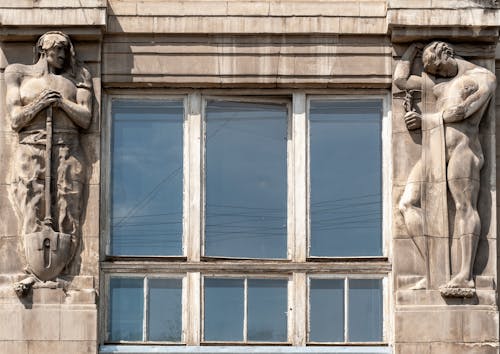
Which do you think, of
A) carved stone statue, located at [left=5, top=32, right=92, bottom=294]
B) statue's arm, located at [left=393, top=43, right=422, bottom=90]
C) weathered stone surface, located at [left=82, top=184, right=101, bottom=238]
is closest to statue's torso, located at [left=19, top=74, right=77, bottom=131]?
carved stone statue, located at [left=5, top=32, right=92, bottom=294]

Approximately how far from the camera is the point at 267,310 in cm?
2227

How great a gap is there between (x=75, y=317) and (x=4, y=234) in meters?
1.33

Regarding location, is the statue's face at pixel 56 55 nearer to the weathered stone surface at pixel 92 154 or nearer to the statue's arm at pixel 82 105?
the statue's arm at pixel 82 105

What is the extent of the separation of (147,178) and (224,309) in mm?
1870

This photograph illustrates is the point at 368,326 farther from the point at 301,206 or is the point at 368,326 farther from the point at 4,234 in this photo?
the point at 4,234

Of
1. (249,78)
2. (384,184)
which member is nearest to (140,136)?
(249,78)

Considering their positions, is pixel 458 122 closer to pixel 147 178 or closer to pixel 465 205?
pixel 465 205

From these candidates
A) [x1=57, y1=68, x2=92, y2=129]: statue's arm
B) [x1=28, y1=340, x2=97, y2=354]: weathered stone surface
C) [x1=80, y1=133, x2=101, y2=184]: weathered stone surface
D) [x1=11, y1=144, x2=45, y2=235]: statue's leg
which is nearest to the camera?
[x1=28, y1=340, x2=97, y2=354]: weathered stone surface

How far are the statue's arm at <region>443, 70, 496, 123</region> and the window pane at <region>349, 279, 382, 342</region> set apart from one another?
2.17m

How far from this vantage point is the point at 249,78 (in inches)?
887

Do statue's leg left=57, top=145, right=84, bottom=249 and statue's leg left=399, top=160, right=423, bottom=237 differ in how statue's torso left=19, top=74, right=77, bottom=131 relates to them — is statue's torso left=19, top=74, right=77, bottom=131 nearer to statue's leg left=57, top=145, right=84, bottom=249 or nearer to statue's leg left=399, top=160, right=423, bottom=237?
statue's leg left=57, top=145, right=84, bottom=249

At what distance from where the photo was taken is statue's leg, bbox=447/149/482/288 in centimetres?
2180

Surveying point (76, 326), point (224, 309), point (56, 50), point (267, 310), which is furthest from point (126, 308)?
point (56, 50)

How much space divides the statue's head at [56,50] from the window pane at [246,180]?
5.98ft
